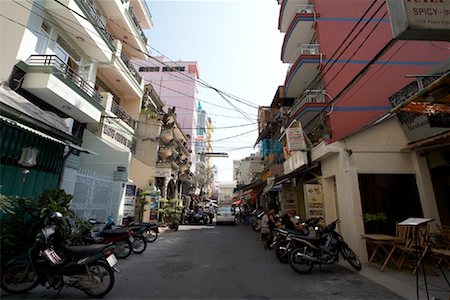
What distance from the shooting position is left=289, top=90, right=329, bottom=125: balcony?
12133 millimetres

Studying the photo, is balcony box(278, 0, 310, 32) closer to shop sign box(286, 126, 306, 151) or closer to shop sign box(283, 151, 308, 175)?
shop sign box(286, 126, 306, 151)

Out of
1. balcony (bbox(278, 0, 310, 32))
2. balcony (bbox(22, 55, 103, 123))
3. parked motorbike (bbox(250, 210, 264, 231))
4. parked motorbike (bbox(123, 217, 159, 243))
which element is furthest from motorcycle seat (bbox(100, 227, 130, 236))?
balcony (bbox(278, 0, 310, 32))

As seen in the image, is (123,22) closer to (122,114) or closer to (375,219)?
(122,114)

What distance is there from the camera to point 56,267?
3.89 metres

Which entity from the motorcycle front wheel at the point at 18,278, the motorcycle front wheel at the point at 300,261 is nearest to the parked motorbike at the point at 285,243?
the motorcycle front wheel at the point at 300,261

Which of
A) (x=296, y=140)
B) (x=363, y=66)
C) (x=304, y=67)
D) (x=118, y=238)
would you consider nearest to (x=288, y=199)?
(x=296, y=140)

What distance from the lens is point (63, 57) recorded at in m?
9.70

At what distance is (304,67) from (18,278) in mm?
13813

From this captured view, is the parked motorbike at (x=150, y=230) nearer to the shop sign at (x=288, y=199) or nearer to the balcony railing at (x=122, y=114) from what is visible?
the balcony railing at (x=122, y=114)

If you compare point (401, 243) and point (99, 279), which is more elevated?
point (401, 243)

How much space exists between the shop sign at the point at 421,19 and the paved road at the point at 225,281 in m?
4.48

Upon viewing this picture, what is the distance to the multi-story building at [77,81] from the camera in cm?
730

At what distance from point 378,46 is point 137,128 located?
1640cm

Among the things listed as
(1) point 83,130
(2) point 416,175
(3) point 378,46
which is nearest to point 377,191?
(2) point 416,175
